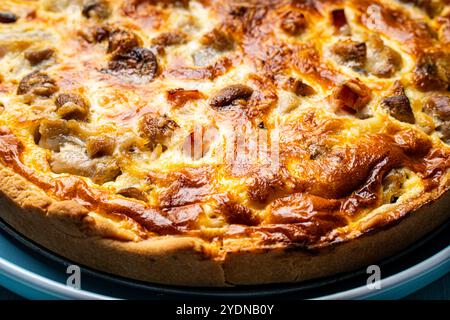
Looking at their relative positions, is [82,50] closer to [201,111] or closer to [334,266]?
[201,111]

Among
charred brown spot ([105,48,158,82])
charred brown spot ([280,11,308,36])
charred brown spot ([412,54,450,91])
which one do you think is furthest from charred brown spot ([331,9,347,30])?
charred brown spot ([105,48,158,82])

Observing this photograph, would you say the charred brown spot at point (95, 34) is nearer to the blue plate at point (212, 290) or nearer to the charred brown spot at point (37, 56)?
the charred brown spot at point (37, 56)

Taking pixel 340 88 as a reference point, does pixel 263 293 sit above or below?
below

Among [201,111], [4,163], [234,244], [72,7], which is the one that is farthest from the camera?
[72,7]

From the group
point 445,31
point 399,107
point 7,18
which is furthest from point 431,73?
point 7,18

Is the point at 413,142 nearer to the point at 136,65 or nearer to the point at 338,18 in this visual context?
the point at 338,18
